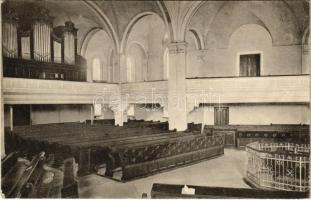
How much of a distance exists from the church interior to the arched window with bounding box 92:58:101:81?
0.08m

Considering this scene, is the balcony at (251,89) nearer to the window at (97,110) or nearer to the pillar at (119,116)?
the pillar at (119,116)

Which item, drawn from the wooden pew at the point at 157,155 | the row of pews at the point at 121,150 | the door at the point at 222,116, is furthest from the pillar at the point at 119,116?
the wooden pew at the point at 157,155

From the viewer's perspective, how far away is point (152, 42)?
22172 mm

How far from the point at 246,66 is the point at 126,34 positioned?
299 inches

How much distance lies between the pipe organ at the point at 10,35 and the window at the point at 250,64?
42.1 ft

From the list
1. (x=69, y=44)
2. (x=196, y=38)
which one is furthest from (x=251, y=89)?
(x=69, y=44)

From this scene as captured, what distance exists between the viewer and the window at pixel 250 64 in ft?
60.8

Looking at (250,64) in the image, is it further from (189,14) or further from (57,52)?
(57,52)

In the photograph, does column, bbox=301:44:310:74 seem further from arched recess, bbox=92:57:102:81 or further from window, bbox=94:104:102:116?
arched recess, bbox=92:57:102:81

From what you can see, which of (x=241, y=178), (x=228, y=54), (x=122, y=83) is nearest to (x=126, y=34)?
(x=122, y=83)

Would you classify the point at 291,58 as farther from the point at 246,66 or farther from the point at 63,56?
the point at 63,56

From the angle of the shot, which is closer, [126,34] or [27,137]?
[27,137]

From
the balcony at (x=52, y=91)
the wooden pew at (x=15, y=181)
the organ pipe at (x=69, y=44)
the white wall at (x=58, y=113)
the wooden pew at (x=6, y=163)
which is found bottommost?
the wooden pew at (x=15, y=181)

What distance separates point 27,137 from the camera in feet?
32.9
